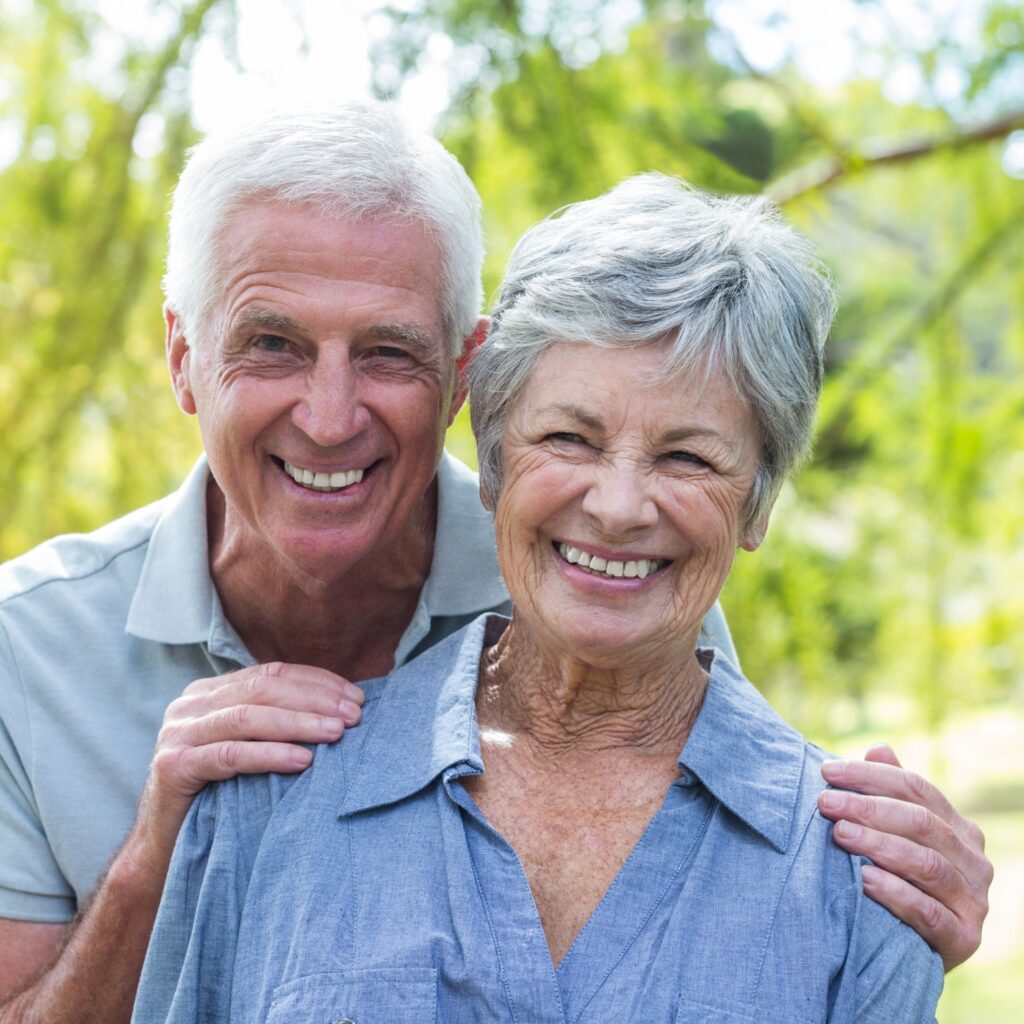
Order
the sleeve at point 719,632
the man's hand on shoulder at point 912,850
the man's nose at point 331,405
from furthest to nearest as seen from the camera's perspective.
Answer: the sleeve at point 719,632, the man's nose at point 331,405, the man's hand on shoulder at point 912,850

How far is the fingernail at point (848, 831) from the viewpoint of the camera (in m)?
1.62

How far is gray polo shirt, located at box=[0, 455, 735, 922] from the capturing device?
2.04 m

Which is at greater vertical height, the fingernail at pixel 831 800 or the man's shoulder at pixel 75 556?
the man's shoulder at pixel 75 556

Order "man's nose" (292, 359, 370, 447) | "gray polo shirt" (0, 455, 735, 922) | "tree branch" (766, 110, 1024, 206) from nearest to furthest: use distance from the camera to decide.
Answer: "man's nose" (292, 359, 370, 447) → "gray polo shirt" (0, 455, 735, 922) → "tree branch" (766, 110, 1024, 206)

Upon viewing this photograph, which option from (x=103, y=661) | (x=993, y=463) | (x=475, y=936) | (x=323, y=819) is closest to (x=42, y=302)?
(x=103, y=661)

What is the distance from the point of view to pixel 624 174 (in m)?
2.72

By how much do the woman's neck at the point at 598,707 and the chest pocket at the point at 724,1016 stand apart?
1.19 ft

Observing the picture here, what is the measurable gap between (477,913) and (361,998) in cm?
16

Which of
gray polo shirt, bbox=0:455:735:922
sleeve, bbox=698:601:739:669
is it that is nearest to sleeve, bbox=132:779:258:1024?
gray polo shirt, bbox=0:455:735:922

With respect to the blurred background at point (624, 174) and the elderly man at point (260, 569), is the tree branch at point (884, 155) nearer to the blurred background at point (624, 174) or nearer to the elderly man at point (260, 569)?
the blurred background at point (624, 174)

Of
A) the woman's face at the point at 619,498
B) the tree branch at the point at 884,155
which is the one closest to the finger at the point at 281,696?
the woman's face at the point at 619,498

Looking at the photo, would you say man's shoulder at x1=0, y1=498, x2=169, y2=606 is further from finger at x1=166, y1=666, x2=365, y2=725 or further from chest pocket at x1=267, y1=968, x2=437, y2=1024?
chest pocket at x1=267, y1=968, x2=437, y2=1024

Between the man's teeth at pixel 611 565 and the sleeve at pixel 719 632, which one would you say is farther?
the sleeve at pixel 719 632

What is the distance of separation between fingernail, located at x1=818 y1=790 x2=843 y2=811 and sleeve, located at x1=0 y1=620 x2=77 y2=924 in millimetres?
1145
